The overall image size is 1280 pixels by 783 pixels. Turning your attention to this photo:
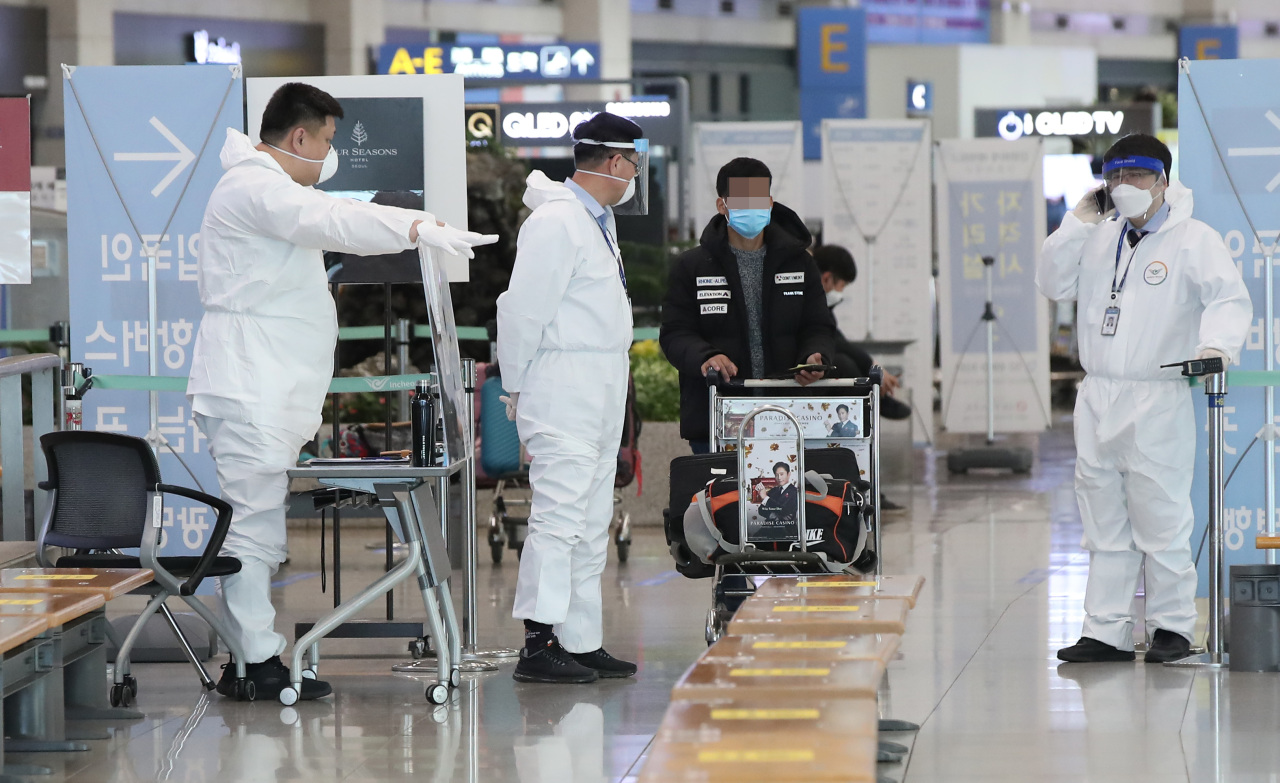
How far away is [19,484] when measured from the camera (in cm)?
561

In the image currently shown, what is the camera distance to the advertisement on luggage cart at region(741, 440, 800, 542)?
511 cm

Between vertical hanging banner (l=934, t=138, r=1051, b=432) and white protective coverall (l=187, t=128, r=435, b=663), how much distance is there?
7.93m

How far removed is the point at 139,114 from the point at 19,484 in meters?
1.48

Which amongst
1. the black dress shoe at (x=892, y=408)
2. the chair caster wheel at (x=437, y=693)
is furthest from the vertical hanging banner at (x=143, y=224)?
the black dress shoe at (x=892, y=408)

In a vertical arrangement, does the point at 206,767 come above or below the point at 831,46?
below

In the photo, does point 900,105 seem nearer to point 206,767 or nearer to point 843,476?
point 843,476

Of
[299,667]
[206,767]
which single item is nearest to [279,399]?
[299,667]

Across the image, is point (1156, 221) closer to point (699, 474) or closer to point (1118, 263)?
point (1118, 263)

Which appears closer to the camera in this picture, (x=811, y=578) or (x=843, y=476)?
(x=811, y=578)

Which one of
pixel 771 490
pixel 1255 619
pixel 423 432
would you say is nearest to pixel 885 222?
pixel 1255 619

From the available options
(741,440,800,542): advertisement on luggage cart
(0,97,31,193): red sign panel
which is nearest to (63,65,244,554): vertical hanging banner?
(0,97,31,193): red sign panel

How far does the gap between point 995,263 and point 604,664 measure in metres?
7.64

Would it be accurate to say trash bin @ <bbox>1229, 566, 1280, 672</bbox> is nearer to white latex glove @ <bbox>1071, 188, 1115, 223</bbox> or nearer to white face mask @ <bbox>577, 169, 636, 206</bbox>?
white latex glove @ <bbox>1071, 188, 1115, 223</bbox>

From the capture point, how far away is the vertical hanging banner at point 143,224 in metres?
6.08
